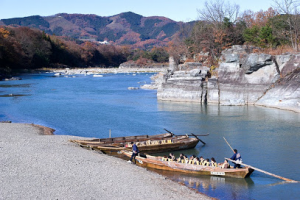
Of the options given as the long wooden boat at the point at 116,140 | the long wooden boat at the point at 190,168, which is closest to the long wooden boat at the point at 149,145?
the long wooden boat at the point at 116,140

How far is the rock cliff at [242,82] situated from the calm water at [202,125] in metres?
2.40

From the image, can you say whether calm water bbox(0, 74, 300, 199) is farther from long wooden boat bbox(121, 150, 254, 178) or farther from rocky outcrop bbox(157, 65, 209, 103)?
rocky outcrop bbox(157, 65, 209, 103)

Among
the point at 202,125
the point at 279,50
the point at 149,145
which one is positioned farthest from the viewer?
the point at 279,50

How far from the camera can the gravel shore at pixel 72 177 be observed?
13555 mm

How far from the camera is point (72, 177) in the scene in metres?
15.3

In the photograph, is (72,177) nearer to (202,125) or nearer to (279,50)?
(202,125)

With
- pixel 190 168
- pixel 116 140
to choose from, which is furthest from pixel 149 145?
pixel 190 168

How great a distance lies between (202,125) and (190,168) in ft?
42.3

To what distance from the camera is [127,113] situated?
36.5m

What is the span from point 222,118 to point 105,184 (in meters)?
21.1

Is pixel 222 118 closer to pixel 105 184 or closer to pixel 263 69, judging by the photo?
pixel 263 69

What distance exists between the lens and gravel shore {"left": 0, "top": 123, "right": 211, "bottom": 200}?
534 inches

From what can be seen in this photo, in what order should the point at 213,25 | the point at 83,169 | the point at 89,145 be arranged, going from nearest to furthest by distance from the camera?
the point at 83,169 < the point at 89,145 < the point at 213,25

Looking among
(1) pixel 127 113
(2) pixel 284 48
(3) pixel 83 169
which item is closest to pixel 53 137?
(3) pixel 83 169
